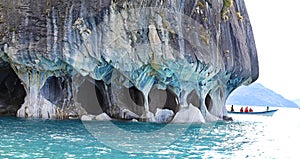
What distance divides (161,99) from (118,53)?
723 centimetres

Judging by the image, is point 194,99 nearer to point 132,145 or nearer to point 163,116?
point 163,116

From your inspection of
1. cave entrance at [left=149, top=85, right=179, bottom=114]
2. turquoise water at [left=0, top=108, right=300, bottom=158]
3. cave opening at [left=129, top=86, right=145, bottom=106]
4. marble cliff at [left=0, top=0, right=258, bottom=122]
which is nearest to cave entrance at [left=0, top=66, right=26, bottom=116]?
marble cliff at [left=0, top=0, right=258, bottom=122]

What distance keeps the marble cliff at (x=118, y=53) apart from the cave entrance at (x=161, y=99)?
413 millimetres

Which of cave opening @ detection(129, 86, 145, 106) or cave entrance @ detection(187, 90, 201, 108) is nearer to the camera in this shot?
cave opening @ detection(129, 86, 145, 106)

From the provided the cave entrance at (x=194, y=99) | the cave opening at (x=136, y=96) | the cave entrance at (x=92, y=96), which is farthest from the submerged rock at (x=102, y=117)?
the cave entrance at (x=194, y=99)

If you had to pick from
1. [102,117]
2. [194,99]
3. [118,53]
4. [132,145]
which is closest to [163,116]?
[194,99]

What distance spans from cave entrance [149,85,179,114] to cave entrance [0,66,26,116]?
39.7ft

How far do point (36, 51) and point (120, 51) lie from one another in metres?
5.78

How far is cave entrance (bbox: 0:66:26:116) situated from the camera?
32625mm

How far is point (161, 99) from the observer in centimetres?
3105

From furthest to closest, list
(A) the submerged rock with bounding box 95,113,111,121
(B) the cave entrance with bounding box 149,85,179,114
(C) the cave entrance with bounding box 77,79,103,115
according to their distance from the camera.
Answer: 1. (B) the cave entrance with bounding box 149,85,179,114
2. (C) the cave entrance with bounding box 77,79,103,115
3. (A) the submerged rock with bounding box 95,113,111,121

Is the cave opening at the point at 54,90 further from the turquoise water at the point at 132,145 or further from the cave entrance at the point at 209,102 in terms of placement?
the cave entrance at the point at 209,102

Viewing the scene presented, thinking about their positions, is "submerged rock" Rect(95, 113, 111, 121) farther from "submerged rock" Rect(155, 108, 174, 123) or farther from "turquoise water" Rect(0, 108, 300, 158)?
"turquoise water" Rect(0, 108, 300, 158)

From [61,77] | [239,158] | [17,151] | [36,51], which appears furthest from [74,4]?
[239,158]
